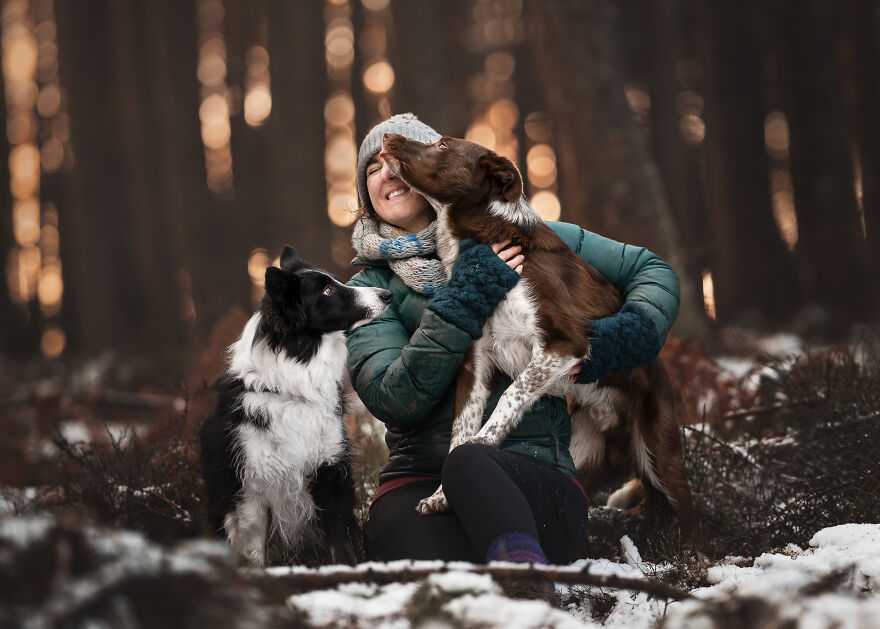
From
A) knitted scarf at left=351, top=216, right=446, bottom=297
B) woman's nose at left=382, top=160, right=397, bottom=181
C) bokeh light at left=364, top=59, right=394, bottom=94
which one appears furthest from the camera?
bokeh light at left=364, top=59, right=394, bottom=94

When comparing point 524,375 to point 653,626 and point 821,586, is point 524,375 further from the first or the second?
point 821,586

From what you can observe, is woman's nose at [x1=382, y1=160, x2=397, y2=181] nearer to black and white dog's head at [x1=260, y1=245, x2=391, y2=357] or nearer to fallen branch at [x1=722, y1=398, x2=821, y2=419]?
black and white dog's head at [x1=260, y1=245, x2=391, y2=357]

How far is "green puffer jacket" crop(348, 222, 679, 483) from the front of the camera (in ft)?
10.7

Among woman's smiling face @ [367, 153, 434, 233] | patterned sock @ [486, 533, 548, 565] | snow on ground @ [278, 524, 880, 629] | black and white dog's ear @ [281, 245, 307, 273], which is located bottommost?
patterned sock @ [486, 533, 548, 565]

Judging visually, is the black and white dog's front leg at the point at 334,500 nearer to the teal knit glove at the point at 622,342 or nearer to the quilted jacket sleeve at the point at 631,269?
the teal knit glove at the point at 622,342

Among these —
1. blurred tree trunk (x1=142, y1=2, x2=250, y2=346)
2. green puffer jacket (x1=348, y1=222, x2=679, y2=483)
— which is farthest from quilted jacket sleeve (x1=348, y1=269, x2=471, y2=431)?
blurred tree trunk (x1=142, y1=2, x2=250, y2=346)

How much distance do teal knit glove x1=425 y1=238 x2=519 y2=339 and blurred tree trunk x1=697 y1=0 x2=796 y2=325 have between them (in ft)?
37.8

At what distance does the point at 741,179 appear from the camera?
14.2 m

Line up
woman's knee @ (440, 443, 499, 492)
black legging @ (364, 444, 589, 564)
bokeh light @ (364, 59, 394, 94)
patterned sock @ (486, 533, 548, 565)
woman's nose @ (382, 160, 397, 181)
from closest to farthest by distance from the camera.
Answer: patterned sock @ (486, 533, 548, 565) < black legging @ (364, 444, 589, 564) < woman's knee @ (440, 443, 499, 492) < woman's nose @ (382, 160, 397, 181) < bokeh light @ (364, 59, 394, 94)

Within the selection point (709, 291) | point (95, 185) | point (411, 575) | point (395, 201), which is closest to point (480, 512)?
point (411, 575)

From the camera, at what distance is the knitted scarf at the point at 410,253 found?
367 cm

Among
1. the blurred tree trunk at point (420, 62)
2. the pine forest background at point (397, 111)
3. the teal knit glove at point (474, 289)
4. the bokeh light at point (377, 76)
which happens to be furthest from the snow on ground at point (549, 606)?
the bokeh light at point (377, 76)

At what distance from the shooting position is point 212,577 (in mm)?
1782

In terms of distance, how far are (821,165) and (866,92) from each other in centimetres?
228
